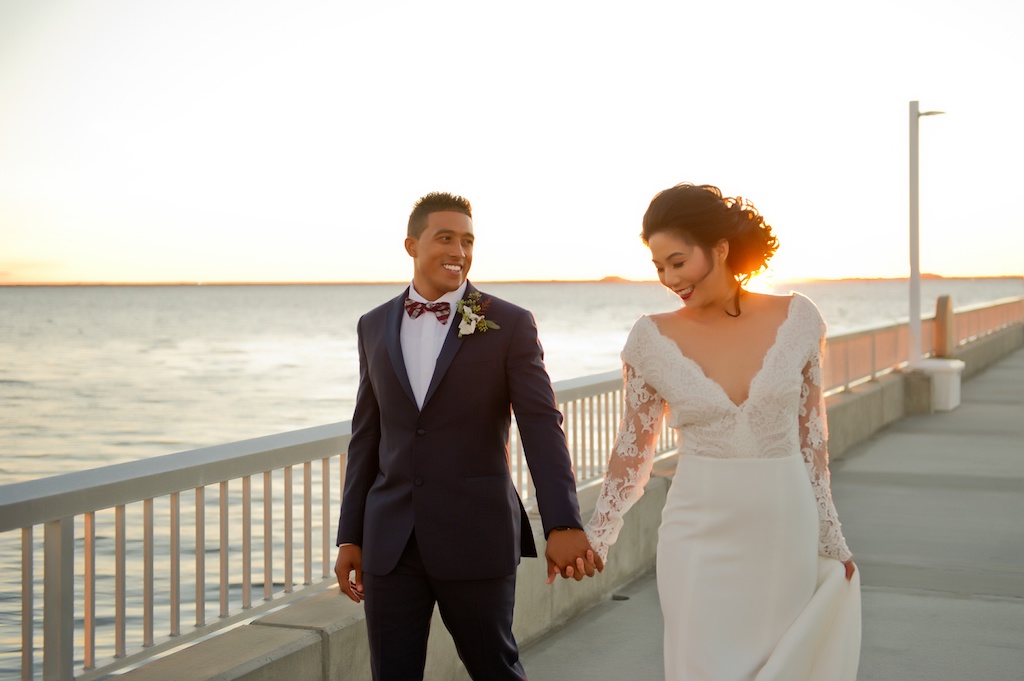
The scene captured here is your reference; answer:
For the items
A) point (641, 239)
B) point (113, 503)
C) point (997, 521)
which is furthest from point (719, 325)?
point (997, 521)

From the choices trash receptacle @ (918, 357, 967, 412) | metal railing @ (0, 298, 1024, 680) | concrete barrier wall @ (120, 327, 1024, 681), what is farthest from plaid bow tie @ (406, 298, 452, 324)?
trash receptacle @ (918, 357, 967, 412)

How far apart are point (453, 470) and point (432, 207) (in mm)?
780

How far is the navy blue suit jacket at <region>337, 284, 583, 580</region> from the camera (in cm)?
360

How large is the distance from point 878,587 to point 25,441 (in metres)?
29.2

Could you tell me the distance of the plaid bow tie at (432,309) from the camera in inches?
146

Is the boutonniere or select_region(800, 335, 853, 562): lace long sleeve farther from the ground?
the boutonniere

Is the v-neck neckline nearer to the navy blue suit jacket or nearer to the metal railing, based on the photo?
the navy blue suit jacket

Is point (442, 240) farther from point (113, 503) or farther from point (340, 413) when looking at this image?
point (340, 413)

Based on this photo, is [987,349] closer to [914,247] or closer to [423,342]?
[914,247]

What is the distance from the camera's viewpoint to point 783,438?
3391mm

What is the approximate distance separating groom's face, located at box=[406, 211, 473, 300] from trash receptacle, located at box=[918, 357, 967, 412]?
15037 mm

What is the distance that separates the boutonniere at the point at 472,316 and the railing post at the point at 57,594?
1.25m

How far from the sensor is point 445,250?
366 cm

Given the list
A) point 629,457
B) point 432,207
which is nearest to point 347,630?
point 629,457
